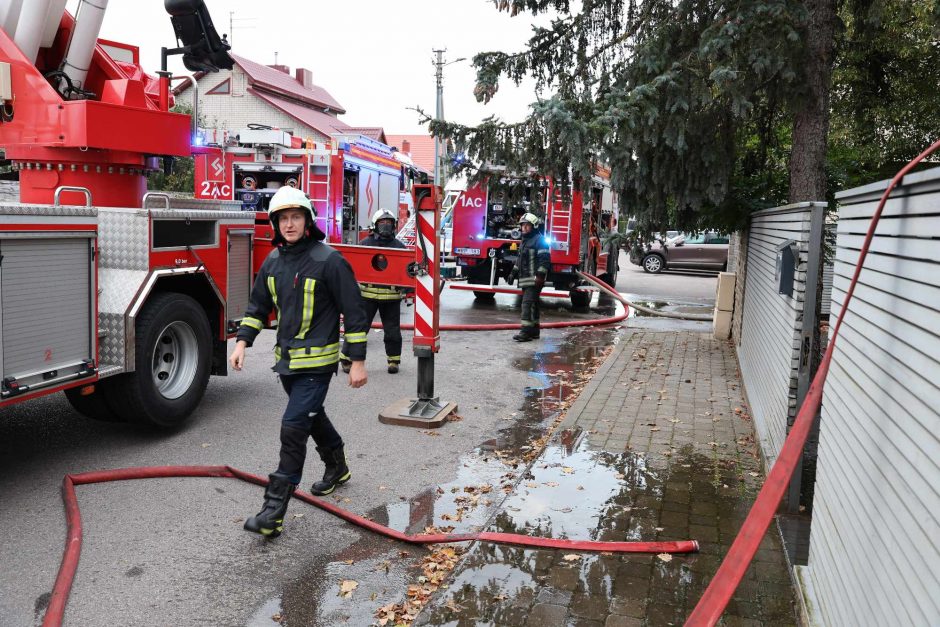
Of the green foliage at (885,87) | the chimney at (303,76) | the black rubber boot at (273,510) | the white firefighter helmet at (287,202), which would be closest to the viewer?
the black rubber boot at (273,510)

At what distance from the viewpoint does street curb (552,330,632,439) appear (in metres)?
6.61

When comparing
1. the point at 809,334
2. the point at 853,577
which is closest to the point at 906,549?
the point at 853,577

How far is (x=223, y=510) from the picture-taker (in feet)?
15.1

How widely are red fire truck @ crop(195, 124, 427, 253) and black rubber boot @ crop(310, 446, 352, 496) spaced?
8.47m

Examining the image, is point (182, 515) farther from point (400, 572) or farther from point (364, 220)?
point (364, 220)

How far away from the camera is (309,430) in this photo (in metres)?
4.51

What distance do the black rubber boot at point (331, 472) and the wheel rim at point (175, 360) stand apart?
1.61 m

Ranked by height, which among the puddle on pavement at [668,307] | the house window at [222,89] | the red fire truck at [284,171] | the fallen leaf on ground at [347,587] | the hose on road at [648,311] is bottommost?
the fallen leaf on ground at [347,587]

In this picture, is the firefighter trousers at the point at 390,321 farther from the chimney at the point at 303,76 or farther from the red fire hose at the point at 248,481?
the chimney at the point at 303,76

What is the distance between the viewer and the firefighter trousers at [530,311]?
11.0 m

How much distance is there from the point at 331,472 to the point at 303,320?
1125 millimetres

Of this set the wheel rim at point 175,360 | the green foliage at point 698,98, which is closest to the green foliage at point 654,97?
the green foliage at point 698,98

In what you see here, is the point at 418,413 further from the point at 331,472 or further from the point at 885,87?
the point at 885,87

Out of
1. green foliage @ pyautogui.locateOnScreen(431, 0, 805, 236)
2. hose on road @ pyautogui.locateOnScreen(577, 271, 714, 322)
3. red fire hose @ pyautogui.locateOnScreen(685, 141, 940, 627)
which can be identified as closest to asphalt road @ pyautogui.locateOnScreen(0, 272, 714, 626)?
red fire hose @ pyautogui.locateOnScreen(685, 141, 940, 627)
